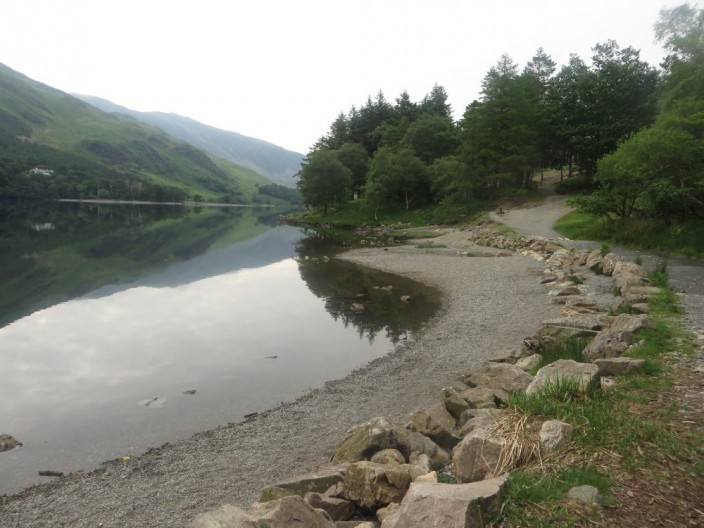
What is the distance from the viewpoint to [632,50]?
75688 millimetres

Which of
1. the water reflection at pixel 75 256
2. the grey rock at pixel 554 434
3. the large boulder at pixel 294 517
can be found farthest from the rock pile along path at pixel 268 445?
the water reflection at pixel 75 256

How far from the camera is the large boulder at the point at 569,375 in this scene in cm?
841

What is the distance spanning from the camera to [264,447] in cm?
1227

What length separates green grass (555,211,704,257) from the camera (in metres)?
29.5

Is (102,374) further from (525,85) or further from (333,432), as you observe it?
(525,85)

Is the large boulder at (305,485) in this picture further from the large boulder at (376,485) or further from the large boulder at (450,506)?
the large boulder at (450,506)

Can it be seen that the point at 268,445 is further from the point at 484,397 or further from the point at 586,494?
the point at 586,494

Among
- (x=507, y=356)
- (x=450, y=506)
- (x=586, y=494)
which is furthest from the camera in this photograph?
(x=507, y=356)

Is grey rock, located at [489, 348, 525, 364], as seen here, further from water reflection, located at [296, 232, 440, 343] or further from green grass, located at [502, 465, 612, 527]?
green grass, located at [502, 465, 612, 527]

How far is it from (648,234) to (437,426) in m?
32.4

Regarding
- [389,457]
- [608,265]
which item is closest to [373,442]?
[389,457]

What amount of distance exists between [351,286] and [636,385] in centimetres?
2680

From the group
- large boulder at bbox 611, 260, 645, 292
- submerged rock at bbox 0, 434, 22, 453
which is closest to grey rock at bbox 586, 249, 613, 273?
large boulder at bbox 611, 260, 645, 292

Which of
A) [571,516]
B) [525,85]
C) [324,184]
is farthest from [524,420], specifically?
[324,184]
